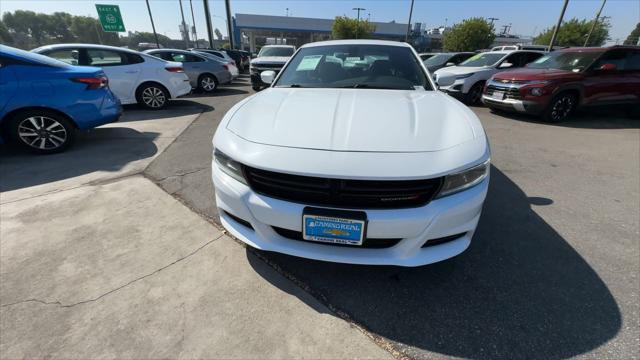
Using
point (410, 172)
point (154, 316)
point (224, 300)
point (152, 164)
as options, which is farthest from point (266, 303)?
point (152, 164)

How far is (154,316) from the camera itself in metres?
1.68

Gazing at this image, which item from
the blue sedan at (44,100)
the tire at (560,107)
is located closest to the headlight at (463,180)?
the blue sedan at (44,100)

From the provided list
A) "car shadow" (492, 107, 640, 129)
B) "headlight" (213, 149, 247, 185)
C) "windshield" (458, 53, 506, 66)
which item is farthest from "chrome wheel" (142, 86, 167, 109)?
"windshield" (458, 53, 506, 66)

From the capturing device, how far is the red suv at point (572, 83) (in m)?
6.18

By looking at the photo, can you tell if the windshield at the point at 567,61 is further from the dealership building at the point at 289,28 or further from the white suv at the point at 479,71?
the dealership building at the point at 289,28

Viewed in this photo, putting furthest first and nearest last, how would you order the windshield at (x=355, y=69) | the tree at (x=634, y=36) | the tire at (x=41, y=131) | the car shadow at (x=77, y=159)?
the tree at (x=634, y=36)
the tire at (x=41, y=131)
the car shadow at (x=77, y=159)
the windshield at (x=355, y=69)

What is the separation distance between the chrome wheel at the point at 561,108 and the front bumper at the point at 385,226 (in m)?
6.46

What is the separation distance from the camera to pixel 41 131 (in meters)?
3.94

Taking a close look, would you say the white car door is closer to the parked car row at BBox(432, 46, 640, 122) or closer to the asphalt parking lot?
the asphalt parking lot

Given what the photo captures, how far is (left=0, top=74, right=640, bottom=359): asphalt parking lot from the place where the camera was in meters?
1.53

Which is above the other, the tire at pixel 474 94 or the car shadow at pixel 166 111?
the tire at pixel 474 94

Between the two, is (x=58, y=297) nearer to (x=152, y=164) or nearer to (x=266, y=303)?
(x=266, y=303)

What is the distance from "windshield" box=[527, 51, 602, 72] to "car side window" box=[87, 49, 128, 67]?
9.67m

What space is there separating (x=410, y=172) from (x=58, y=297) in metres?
2.24
